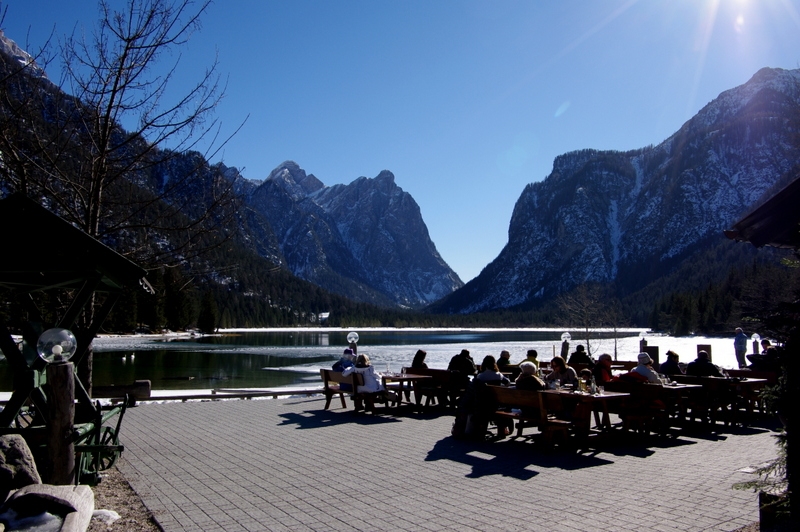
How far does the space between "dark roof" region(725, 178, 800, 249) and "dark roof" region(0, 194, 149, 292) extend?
6.07 metres

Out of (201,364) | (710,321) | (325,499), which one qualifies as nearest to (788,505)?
(325,499)

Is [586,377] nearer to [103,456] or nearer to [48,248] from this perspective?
[103,456]

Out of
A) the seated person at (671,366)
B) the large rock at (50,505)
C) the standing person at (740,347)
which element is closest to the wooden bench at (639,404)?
the seated person at (671,366)

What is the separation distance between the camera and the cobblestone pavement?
4.95 meters

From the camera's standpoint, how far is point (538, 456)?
25.0 ft

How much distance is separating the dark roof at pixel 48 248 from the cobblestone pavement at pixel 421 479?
2304 millimetres

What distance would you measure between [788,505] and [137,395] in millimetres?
12672

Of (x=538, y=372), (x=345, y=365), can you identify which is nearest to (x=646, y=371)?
(x=538, y=372)

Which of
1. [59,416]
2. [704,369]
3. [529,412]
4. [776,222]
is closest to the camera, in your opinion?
[59,416]

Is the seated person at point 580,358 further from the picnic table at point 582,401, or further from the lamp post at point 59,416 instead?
the lamp post at point 59,416

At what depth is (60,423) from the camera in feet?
16.6

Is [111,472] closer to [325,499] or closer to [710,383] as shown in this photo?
[325,499]

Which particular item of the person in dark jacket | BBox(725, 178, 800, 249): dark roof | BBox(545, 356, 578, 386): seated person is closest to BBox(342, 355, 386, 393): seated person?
BBox(545, 356, 578, 386): seated person

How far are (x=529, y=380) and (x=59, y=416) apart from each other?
5894mm
